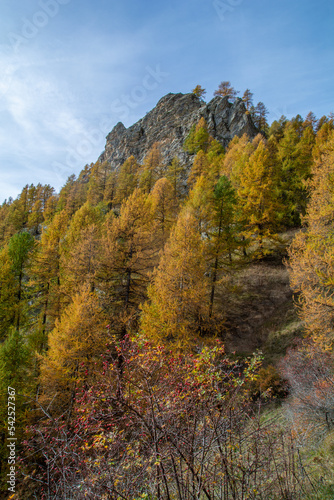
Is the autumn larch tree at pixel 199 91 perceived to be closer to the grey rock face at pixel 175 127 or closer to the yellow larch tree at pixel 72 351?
the grey rock face at pixel 175 127

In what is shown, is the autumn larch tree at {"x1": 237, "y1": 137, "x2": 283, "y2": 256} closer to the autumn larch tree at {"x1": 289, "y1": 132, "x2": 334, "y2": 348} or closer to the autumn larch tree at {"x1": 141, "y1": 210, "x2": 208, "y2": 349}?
the autumn larch tree at {"x1": 289, "y1": 132, "x2": 334, "y2": 348}

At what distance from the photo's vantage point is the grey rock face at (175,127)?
187ft

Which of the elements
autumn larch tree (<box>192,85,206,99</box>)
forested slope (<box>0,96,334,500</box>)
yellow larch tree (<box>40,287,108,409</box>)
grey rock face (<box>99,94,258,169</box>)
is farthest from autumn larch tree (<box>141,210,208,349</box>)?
autumn larch tree (<box>192,85,206,99</box>)

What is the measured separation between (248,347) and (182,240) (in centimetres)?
809

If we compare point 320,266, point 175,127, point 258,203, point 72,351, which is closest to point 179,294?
point 72,351

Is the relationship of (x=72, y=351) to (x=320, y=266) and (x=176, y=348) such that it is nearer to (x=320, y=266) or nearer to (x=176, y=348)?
(x=176, y=348)

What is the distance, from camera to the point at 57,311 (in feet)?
55.2

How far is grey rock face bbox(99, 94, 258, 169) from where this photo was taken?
56938 mm

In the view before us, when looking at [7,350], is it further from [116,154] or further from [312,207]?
[116,154]

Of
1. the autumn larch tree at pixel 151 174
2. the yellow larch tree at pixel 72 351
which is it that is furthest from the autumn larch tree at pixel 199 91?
the yellow larch tree at pixel 72 351

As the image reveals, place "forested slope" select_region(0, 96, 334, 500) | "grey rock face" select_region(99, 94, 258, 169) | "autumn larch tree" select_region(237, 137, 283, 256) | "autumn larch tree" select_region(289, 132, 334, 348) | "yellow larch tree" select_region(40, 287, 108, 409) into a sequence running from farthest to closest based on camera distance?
1. "grey rock face" select_region(99, 94, 258, 169)
2. "autumn larch tree" select_region(237, 137, 283, 256)
3. "yellow larch tree" select_region(40, 287, 108, 409)
4. "autumn larch tree" select_region(289, 132, 334, 348)
5. "forested slope" select_region(0, 96, 334, 500)

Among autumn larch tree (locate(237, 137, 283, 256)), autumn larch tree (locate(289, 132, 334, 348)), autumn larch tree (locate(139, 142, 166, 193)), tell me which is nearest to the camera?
autumn larch tree (locate(289, 132, 334, 348))

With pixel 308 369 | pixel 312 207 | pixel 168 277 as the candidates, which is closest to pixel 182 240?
pixel 168 277

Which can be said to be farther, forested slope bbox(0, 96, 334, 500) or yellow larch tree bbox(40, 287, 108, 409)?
yellow larch tree bbox(40, 287, 108, 409)
